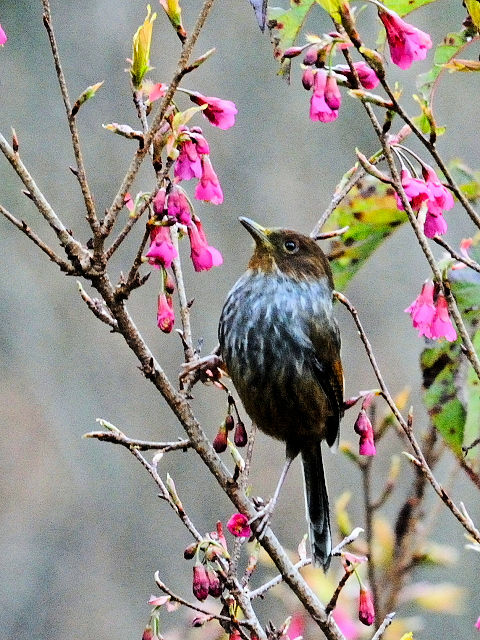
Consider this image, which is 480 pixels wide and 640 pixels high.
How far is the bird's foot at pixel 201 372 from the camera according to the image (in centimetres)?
217

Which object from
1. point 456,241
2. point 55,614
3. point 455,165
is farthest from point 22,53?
point 455,165

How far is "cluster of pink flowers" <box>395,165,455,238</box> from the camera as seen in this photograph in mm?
2084

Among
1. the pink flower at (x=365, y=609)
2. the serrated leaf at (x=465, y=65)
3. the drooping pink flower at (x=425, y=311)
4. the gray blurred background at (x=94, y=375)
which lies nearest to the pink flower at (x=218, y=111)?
the serrated leaf at (x=465, y=65)

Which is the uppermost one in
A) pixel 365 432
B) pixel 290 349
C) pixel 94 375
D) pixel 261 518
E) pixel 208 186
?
pixel 94 375

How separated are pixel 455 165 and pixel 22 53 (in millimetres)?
4941

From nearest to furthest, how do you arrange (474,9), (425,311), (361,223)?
(474,9), (425,311), (361,223)

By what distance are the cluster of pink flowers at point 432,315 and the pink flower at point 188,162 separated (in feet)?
2.01

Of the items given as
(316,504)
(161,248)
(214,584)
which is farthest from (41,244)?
(316,504)

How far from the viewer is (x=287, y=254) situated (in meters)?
3.22

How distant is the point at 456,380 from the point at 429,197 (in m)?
0.52

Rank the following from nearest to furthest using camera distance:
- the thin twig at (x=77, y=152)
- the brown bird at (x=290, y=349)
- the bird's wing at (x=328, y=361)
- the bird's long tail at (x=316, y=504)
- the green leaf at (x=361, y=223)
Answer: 1. the thin twig at (x=77, y=152)
2. the green leaf at (x=361, y=223)
3. the bird's long tail at (x=316, y=504)
4. the brown bird at (x=290, y=349)
5. the bird's wing at (x=328, y=361)

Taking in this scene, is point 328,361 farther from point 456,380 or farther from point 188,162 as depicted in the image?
point 188,162

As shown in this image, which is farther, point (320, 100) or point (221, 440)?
point (221, 440)

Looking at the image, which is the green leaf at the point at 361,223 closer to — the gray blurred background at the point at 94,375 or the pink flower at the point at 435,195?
the pink flower at the point at 435,195
